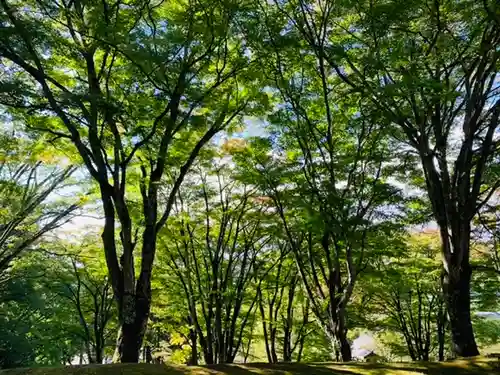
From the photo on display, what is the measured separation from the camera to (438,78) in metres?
6.21

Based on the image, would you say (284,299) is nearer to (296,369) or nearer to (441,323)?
(441,323)

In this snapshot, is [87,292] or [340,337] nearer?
[340,337]

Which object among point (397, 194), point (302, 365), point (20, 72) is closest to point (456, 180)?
point (397, 194)

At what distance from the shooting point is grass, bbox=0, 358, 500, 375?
4.27 metres

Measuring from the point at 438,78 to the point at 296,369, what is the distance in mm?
4747

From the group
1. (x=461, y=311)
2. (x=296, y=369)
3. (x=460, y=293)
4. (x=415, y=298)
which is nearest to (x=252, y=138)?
(x=460, y=293)

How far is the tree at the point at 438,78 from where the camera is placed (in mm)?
5676

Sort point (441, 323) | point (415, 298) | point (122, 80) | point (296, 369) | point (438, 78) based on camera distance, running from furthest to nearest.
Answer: point (415, 298), point (441, 323), point (122, 80), point (438, 78), point (296, 369)

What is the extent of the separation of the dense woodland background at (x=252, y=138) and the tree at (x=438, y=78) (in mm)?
34

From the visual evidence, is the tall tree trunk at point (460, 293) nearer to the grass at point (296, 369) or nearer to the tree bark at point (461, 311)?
the tree bark at point (461, 311)

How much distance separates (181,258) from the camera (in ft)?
40.0

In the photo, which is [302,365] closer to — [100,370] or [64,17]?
[100,370]

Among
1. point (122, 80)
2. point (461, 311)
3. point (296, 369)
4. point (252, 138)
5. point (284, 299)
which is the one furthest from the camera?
point (284, 299)

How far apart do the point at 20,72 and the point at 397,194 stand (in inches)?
293
